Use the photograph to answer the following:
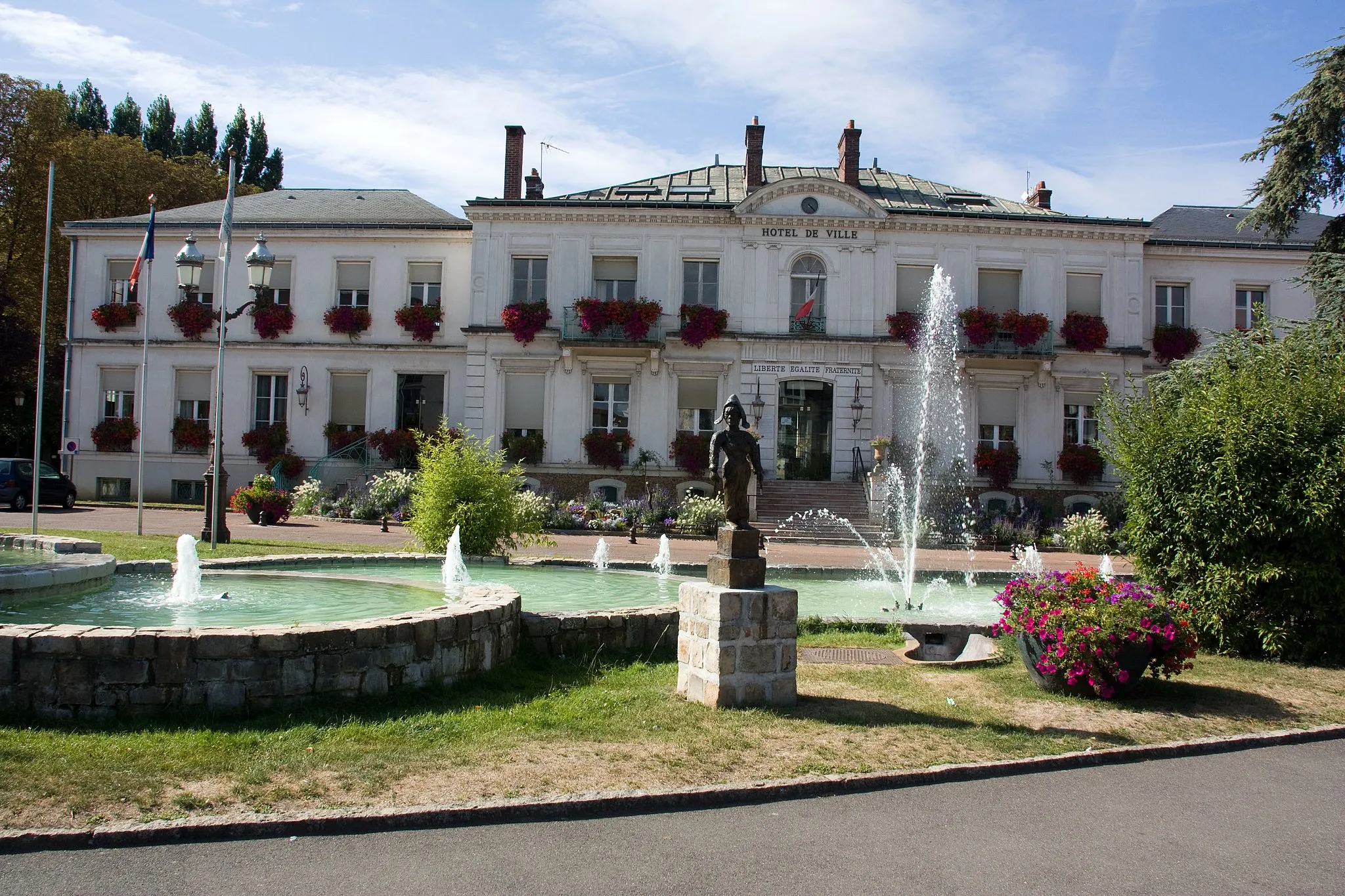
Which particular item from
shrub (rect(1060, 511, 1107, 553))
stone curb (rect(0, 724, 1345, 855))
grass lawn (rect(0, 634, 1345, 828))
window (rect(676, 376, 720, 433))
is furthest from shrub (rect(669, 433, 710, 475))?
stone curb (rect(0, 724, 1345, 855))

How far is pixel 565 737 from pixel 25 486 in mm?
26921

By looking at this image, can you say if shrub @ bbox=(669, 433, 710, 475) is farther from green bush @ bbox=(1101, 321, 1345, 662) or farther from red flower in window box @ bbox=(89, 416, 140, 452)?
green bush @ bbox=(1101, 321, 1345, 662)

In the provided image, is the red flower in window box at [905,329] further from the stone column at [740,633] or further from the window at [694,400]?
the stone column at [740,633]

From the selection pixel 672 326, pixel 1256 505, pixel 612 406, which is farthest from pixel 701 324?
pixel 1256 505

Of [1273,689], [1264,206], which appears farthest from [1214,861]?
[1264,206]

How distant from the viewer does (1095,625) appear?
8.09 metres

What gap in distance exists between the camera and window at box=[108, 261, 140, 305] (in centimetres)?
3266

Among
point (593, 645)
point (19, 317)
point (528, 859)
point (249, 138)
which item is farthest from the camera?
point (249, 138)

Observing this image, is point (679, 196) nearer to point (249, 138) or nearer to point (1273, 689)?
point (1273, 689)

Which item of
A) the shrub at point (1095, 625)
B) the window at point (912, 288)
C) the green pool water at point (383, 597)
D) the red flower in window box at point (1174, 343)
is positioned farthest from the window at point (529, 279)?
the shrub at point (1095, 625)

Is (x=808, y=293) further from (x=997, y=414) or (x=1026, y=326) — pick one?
(x=997, y=414)

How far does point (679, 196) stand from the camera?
104 ft

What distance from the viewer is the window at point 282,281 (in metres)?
32.1

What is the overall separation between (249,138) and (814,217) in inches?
1466
